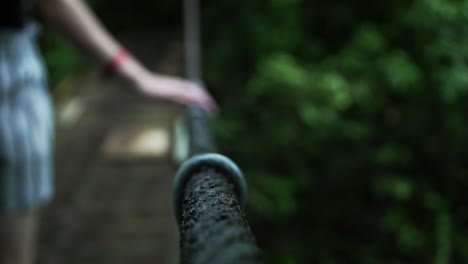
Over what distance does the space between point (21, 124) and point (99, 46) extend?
0.17 meters

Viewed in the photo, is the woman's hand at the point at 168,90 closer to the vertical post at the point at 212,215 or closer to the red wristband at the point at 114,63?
the red wristband at the point at 114,63

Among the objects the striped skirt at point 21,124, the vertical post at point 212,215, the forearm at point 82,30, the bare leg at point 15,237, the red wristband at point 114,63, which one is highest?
the forearm at point 82,30

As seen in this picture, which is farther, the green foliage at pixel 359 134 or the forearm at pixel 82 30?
the green foliage at pixel 359 134

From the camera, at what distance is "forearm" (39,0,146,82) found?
Result: 2.31 feet

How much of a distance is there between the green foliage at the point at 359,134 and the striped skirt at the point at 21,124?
Answer: 1385 mm

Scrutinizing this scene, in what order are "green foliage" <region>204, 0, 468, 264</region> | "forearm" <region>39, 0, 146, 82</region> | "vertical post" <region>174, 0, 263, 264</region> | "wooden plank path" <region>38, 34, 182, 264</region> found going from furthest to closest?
"green foliage" <region>204, 0, 468, 264</region> < "wooden plank path" <region>38, 34, 182, 264</region> < "forearm" <region>39, 0, 146, 82</region> < "vertical post" <region>174, 0, 263, 264</region>

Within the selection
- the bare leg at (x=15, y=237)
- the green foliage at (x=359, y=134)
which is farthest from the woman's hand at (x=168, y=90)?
the green foliage at (x=359, y=134)

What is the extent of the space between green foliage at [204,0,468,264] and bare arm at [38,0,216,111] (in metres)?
1.29

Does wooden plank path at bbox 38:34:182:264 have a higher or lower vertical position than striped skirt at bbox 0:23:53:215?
higher

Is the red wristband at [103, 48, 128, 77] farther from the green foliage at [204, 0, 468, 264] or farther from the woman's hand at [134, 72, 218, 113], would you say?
the green foliage at [204, 0, 468, 264]

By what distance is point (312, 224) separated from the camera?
2453mm

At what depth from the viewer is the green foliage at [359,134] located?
2.03m

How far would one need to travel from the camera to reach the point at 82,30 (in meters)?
0.72

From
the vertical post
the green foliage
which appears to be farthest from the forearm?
the green foliage
